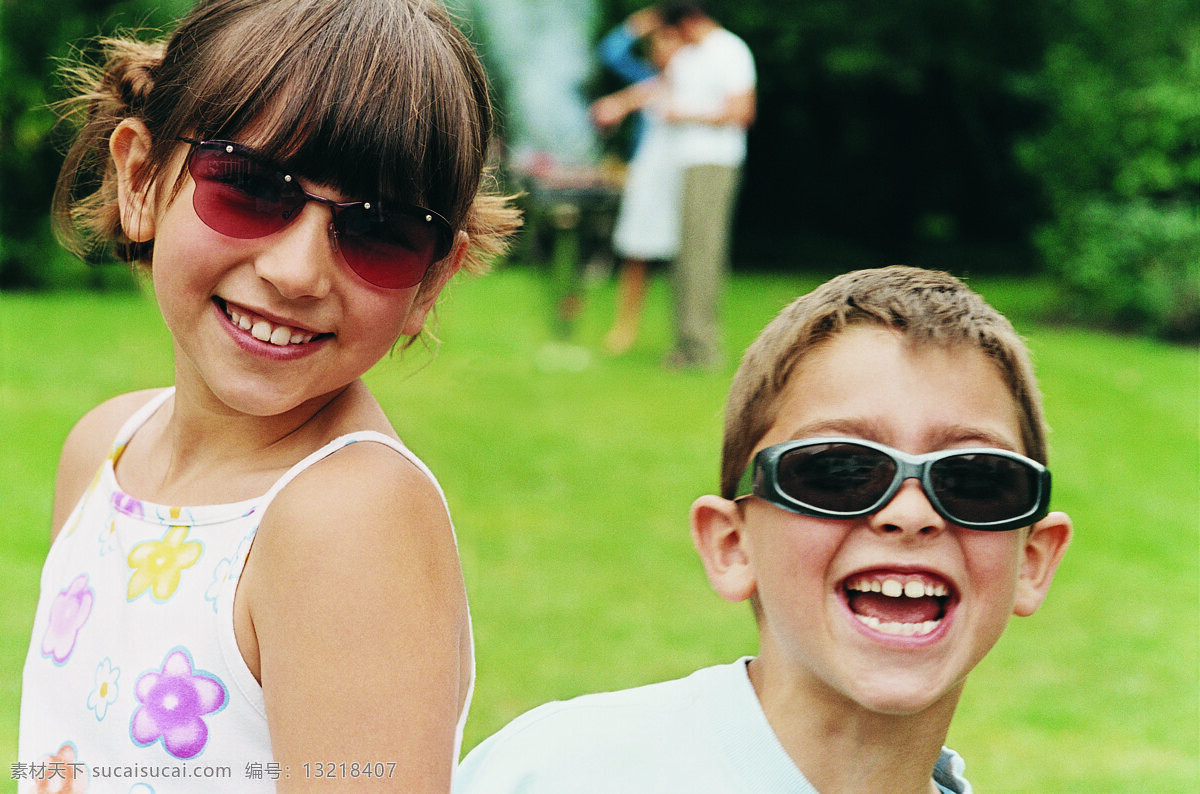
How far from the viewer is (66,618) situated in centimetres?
168

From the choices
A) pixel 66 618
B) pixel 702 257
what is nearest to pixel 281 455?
pixel 66 618

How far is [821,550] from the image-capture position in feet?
5.07

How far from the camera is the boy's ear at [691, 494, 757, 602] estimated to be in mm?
1699

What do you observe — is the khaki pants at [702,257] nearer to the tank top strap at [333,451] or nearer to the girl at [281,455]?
the girl at [281,455]

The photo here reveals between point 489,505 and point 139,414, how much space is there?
352cm

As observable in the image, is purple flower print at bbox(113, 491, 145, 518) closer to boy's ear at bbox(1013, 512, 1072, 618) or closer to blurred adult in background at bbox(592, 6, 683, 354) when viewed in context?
boy's ear at bbox(1013, 512, 1072, 618)

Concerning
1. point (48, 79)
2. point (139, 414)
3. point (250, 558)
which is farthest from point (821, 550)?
point (48, 79)

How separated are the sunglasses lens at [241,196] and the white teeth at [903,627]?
2.81 feet

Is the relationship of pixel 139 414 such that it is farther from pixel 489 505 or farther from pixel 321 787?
pixel 489 505

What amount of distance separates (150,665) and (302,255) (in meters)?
0.52

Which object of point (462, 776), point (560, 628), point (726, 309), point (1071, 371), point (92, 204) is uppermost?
point (92, 204)

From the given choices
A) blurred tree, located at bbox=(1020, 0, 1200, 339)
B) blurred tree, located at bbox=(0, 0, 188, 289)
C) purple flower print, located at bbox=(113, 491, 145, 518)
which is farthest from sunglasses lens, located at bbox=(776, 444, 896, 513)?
blurred tree, located at bbox=(1020, 0, 1200, 339)

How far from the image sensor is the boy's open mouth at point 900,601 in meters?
1.50

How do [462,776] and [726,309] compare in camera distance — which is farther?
[726,309]
